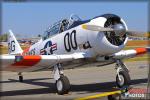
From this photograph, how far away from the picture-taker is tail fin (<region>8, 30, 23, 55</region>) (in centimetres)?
1758

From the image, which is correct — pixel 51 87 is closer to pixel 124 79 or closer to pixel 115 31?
pixel 124 79

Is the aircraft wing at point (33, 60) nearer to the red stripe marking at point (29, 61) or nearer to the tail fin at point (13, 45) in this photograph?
the red stripe marking at point (29, 61)

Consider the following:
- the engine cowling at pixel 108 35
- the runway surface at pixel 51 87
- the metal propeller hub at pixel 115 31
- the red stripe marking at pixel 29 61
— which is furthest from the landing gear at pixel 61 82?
the metal propeller hub at pixel 115 31

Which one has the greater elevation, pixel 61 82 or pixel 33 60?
pixel 33 60

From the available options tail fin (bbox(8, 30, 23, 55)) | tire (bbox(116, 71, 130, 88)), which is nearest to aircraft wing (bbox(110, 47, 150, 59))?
tire (bbox(116, 71, 130, 88))

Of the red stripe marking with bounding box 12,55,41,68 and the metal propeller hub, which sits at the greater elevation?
the metal propeller hub

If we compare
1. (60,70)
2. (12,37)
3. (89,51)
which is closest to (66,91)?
(60,70)

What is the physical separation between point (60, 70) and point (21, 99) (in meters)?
2.06

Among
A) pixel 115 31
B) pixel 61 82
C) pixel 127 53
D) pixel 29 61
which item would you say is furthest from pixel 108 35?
pixel 29 61

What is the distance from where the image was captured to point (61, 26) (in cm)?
1305

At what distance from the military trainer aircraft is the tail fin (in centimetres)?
465

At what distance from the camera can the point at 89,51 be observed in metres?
11.9

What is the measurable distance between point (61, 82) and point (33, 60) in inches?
49.9

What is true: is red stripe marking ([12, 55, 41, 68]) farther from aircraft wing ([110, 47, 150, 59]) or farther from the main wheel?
aircraft wing ([110, 47, 150, 59])
